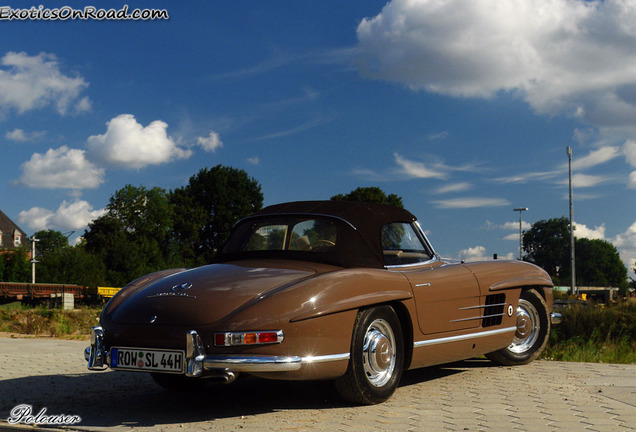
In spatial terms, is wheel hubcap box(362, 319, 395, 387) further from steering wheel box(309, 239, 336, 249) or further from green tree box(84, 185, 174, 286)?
green tree box(84, 185, 174, 286)

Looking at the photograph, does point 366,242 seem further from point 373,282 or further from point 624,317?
point 624,317

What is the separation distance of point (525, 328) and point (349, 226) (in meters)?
2.92

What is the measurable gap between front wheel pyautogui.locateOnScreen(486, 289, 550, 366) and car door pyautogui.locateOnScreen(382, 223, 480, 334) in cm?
120

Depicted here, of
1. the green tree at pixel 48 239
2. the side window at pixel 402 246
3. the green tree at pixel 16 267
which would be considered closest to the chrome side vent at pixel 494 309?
the side window at pixel 402 246

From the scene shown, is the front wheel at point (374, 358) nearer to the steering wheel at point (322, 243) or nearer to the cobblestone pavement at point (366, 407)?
the cobblestone pavement at point (366, 407)

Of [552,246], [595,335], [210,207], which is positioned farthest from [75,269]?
[552,246]

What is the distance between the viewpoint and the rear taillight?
15.6 ft

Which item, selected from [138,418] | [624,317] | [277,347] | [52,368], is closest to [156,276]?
[138,418]

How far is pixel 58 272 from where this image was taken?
190 feet

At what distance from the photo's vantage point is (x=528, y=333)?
769 cm

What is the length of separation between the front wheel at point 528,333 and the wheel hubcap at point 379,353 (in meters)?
2.32

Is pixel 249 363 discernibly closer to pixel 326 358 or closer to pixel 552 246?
pixel 326 358

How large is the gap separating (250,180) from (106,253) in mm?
14113

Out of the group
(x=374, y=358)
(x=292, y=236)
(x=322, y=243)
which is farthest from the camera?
(x=292, y=236)
